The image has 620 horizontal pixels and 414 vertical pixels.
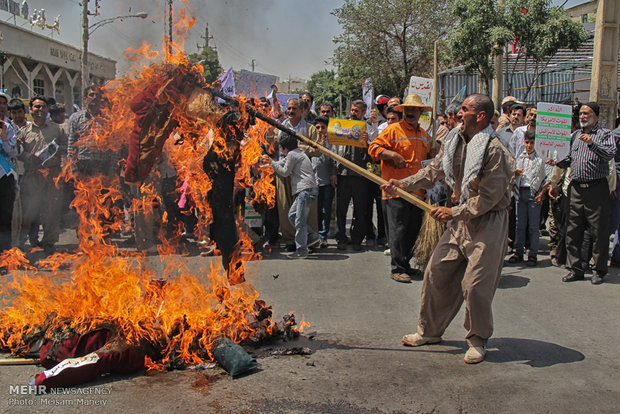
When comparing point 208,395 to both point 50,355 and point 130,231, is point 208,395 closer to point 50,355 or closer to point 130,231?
point 50,355

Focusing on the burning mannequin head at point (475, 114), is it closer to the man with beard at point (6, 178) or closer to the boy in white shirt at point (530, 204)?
the boy in white shirt at point (530, 204)

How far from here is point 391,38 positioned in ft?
80.9

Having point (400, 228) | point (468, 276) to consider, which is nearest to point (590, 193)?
point (400, 228)

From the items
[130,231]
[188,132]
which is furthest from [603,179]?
[130,231]

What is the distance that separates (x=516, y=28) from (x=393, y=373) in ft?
40.2

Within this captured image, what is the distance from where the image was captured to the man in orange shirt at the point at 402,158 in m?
6.98

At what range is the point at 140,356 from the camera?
13.3 ft

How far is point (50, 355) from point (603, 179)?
21.1 ft

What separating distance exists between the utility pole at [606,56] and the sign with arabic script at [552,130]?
4312 mm

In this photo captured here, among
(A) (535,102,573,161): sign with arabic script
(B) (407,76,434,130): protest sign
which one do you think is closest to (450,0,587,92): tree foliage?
(B) (407,76,434,130): protest sign

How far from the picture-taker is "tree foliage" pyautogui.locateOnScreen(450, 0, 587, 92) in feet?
44.5

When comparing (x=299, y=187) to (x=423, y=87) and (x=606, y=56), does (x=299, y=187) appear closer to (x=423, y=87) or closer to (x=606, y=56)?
(x=423, y=87)

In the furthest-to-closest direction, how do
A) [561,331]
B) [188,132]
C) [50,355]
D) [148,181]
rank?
[148,181]
[561,331]
[188,132]
[50,355]

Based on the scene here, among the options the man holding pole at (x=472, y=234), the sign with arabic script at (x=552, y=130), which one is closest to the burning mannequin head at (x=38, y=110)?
the man holding pole at (x=472, y=234)
